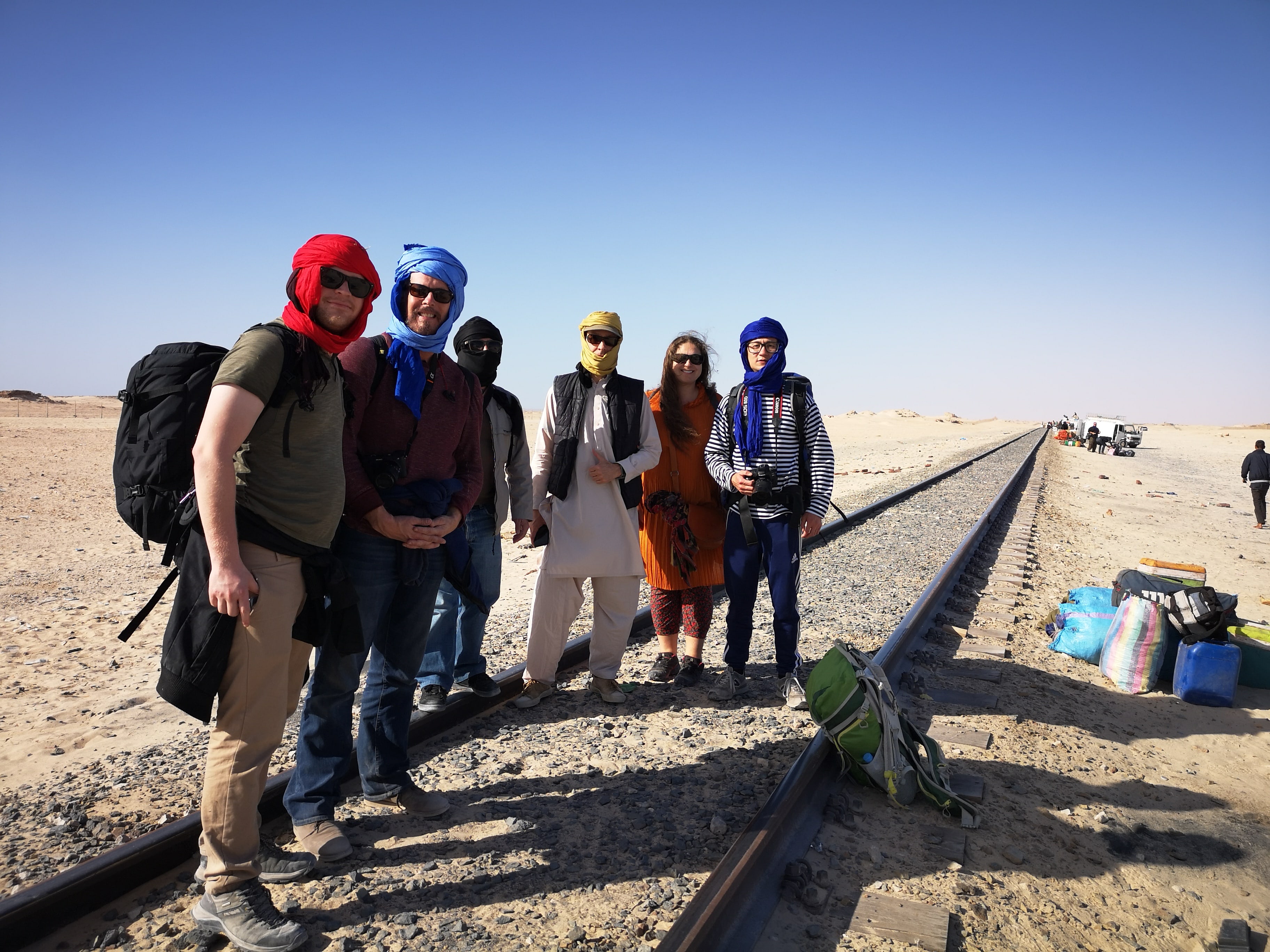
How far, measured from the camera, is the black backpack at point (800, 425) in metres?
4.56

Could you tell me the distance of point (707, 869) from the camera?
2.97 meters

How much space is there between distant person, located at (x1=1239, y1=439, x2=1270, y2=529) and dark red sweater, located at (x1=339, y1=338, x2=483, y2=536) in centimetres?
1646

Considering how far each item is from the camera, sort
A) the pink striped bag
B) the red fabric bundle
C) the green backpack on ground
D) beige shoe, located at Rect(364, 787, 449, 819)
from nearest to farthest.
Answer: beige shoe, located at Rect(364, 787, 449, 819), the green backpack on ground, the red fabric bundle, the pink striped bag

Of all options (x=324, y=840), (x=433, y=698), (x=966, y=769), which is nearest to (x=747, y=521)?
(x=966, y=769)

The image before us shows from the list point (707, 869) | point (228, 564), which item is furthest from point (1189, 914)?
point (228, 564)

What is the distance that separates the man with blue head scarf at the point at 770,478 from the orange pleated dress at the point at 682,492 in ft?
0.59

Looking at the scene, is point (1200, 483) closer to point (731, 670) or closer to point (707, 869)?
point (731, 670)

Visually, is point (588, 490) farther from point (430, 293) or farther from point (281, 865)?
point (281, 865)

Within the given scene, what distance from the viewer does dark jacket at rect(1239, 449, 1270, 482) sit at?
14.6 m

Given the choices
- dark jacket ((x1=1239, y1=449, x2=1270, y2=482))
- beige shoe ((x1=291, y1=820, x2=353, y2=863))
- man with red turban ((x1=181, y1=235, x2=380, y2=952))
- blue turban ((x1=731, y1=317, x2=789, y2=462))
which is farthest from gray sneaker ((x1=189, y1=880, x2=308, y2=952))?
dark jacket ((x1=1239, y1=449, x2=1270, y2=482))

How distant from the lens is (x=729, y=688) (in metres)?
4.65

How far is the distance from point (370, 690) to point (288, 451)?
124 cm

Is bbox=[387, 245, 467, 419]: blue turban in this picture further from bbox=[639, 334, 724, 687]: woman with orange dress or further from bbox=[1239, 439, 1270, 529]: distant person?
bbox=[1239, 439, 1270, 529]: distant person

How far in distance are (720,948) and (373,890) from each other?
123 centimetres
